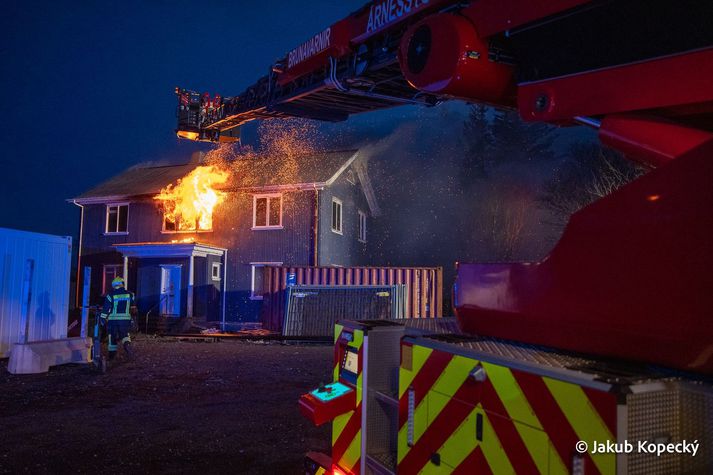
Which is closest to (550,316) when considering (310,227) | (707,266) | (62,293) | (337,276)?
Result: (707,266)

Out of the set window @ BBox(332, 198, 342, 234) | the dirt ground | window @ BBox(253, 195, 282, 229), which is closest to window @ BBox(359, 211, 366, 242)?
window @ BBox(332, 198, 342, 234)

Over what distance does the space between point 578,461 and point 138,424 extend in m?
6.35

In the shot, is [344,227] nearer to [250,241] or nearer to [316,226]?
[316,226]

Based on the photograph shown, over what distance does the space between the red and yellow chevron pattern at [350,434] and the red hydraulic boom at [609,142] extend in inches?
29.6

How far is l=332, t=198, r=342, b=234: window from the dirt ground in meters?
13.6

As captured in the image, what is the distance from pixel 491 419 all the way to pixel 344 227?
80.6ft

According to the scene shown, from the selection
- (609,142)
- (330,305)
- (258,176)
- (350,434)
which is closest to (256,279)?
(258,176)

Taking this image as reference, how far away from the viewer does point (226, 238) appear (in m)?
24.5

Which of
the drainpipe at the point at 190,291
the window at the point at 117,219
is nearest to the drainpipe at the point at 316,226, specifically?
the drainpipe at the point at 190,291

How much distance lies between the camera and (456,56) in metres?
3.29

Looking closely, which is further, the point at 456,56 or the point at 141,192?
the point at 141,192

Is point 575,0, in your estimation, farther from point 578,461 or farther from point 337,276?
point 337,276

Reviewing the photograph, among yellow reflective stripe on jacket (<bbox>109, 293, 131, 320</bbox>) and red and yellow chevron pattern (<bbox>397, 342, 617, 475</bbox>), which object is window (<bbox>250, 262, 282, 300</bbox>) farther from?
red and yellow chevron pattern (<bbox>397, 342, 617, 475</bbox>)

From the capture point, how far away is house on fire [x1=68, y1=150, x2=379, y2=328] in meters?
23.5
